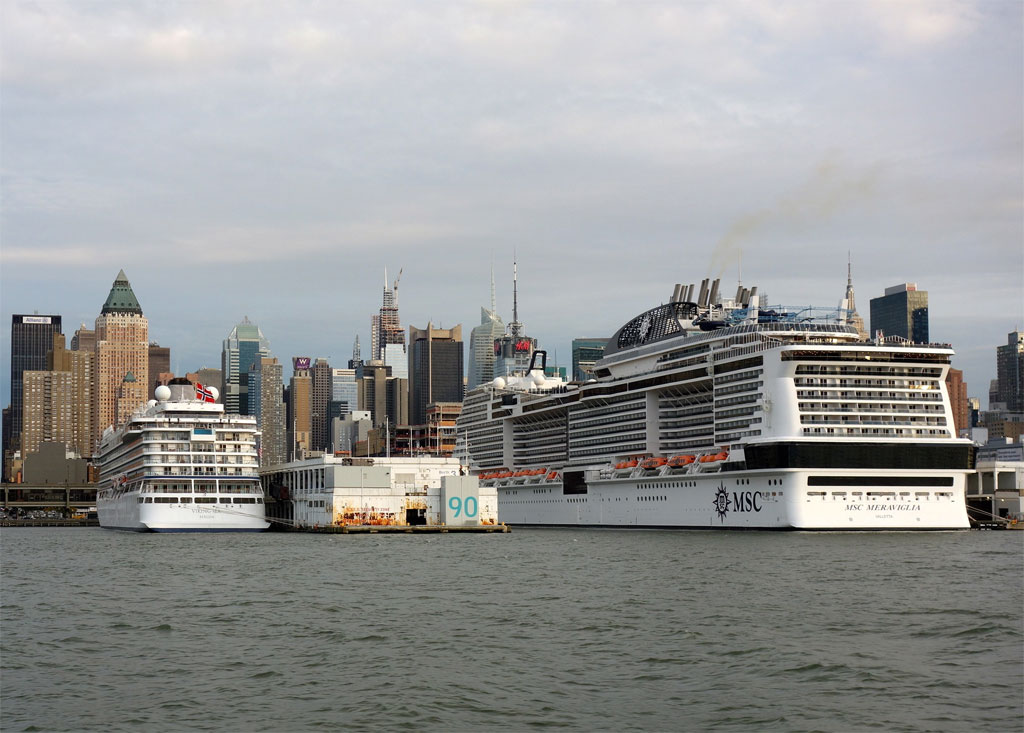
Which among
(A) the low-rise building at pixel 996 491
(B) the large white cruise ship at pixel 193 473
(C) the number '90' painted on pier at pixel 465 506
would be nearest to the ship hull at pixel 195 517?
(B) the large white cruise ship at pixel 193 473

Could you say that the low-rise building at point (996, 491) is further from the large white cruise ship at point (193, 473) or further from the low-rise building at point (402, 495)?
the large white cruise ship at point (193, 473)

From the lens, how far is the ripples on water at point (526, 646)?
27.1 m

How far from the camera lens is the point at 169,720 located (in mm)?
26672

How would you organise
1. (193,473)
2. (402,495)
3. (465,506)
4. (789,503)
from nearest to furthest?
(789,503) < (465,506) < (402,495) < (193,473)

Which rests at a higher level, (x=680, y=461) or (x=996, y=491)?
(x=680, y=461)

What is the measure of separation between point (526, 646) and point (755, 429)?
69272 millimetres

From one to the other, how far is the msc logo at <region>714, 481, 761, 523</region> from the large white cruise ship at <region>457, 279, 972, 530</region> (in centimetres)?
14

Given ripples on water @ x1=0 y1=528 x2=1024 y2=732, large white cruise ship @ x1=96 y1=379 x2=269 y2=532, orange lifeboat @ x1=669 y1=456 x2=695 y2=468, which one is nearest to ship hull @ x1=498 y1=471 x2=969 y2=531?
orange lifeboat @ x1=669 y1=456 x2=695 y2=468

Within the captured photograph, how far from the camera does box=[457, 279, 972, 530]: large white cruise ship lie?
95.3m

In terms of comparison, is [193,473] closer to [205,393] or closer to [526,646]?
[205,393]

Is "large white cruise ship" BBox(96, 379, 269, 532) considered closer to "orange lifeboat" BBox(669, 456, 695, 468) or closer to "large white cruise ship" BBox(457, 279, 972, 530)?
"large white cruise ship" BBox(457, 279, 972, 530)

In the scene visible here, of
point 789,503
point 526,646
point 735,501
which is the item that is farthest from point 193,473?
point 526,646

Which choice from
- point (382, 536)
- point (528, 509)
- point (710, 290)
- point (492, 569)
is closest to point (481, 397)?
point (528, 509)

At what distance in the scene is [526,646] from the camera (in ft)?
118
